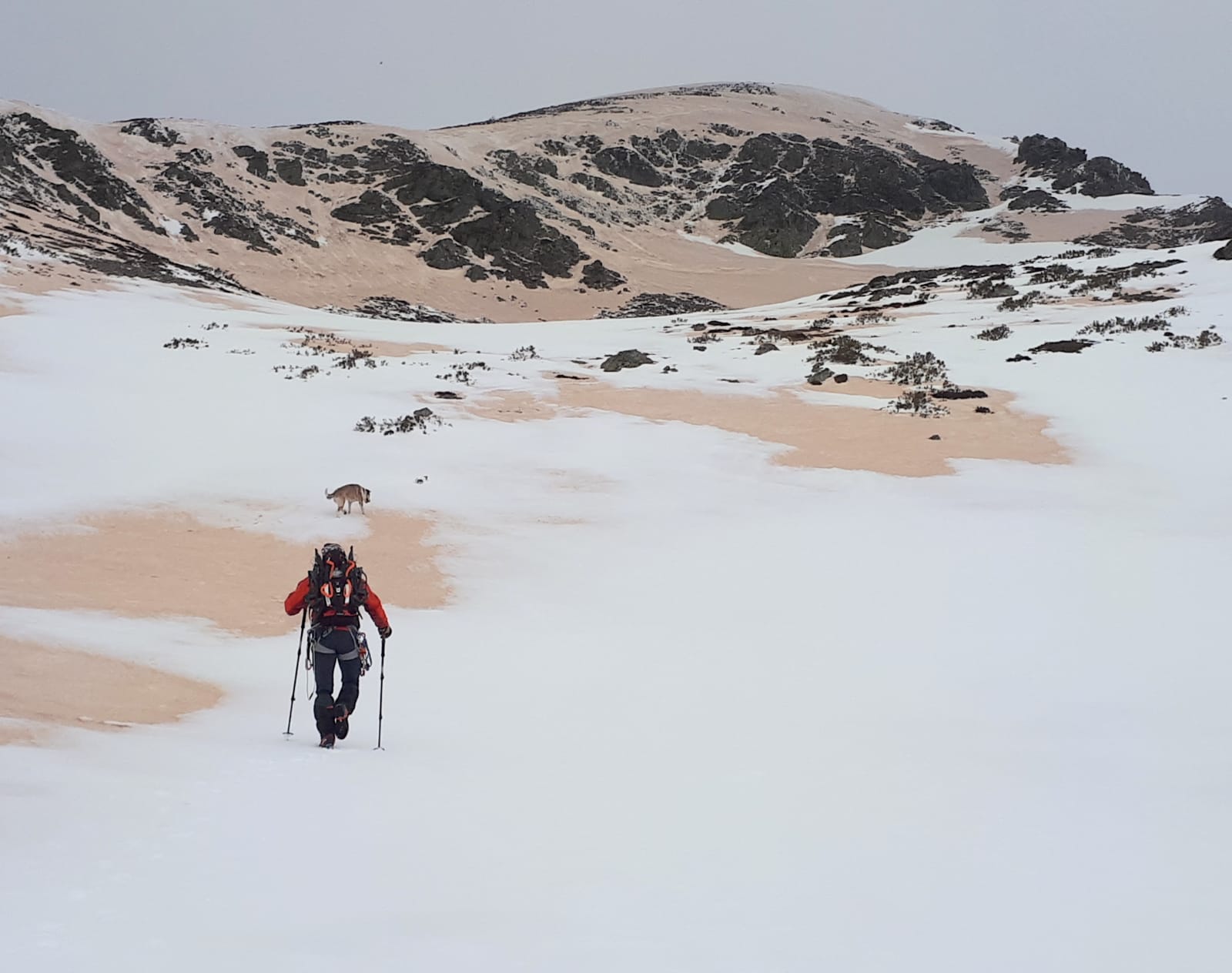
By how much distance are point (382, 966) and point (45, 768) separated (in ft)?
7.64

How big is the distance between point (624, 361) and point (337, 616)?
17.9 metres

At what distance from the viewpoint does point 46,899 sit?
317 centimetres

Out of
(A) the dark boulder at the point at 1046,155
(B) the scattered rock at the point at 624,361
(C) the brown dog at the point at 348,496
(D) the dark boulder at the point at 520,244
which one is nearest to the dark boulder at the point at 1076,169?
(A) the dark boulder at the point at 1046,155

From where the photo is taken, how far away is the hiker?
6391 millimetres

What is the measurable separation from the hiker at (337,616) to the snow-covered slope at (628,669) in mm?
440

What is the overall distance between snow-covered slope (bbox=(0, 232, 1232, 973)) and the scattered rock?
7.28ft

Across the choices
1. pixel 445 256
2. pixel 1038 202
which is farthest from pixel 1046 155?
pixel 445 256

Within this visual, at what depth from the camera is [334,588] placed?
6.46 m

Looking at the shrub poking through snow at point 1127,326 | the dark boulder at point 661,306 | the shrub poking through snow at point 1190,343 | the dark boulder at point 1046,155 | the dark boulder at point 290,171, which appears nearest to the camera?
the shrub poking through snow at point 1190,343

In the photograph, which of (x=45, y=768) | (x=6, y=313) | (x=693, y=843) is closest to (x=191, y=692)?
(x=45, y=768)

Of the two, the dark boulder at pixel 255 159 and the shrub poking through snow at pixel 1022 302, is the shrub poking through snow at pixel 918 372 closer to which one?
the shrub poking through snow at pixel 1022 302

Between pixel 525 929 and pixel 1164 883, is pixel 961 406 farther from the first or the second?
pixel 525 929

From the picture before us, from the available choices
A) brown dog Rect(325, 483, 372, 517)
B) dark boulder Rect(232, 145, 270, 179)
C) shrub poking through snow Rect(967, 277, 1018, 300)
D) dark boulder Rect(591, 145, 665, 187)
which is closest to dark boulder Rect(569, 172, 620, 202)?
dark boulder Rect(591, 145, 665, 187)

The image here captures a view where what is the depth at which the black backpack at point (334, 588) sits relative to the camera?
646 centimetres
